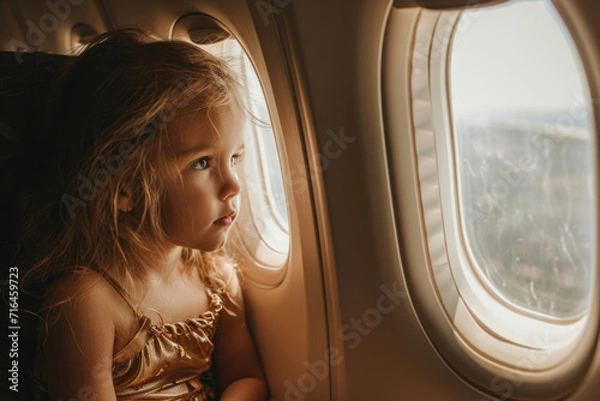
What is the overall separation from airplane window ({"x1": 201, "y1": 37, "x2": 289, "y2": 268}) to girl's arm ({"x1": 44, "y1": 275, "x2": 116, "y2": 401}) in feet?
1.73

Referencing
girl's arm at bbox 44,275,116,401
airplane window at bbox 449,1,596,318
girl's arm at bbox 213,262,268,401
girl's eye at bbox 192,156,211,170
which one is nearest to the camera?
airplane window at bbox 449,1,596,318

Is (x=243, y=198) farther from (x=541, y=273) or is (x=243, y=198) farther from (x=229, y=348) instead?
(x=541, y=273)

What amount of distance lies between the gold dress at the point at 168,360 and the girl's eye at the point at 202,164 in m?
0.39

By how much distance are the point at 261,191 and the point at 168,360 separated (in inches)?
26.9

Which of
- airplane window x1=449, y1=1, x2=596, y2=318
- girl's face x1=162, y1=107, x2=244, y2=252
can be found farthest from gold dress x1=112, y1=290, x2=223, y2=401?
airplane window x1=449, y1=1, x2=596, y2=318

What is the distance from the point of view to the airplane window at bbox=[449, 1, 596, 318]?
3.92 ft

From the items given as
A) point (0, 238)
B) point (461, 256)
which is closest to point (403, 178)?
point (461, 256)

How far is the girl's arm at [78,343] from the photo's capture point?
1.33m

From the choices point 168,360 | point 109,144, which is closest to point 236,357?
point 168,360

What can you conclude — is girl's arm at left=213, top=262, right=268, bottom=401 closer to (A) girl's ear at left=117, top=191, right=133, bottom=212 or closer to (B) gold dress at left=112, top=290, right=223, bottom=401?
(B) gold dress at left=112, top=290, right=223, bottom=401

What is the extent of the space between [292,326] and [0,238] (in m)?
0.76

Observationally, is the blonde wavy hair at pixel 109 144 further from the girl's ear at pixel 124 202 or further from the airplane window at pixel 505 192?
the airplane window at pixel 505 192

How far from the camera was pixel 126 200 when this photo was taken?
1.46 meters

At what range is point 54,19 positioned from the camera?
6.65ft
